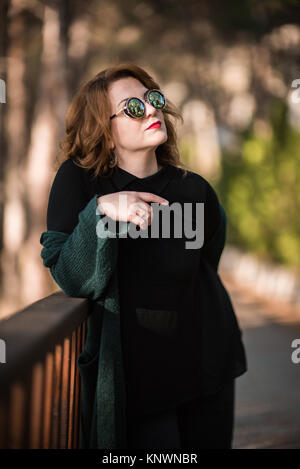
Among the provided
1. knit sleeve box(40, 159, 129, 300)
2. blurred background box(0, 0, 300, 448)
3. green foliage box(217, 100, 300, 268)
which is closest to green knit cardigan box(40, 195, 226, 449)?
knit sleeve box(40, 159, 129, 300)

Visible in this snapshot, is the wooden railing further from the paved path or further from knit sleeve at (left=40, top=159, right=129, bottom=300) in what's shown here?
the paved path

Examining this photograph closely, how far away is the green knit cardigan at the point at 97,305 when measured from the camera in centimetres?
196

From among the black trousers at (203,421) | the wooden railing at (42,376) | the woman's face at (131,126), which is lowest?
the black trousers at (203,421)

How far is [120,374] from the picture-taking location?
6.70ft

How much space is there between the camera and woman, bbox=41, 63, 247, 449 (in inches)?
79.4

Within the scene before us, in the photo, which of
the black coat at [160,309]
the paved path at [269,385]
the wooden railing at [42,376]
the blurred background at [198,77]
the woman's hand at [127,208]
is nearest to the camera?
the wooden railing at [42,376]

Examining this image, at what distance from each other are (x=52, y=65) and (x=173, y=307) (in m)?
8.94

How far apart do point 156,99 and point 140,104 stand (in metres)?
0.08

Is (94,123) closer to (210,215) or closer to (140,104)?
(140,104)

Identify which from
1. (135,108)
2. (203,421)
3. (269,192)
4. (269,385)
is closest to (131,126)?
(135,108)

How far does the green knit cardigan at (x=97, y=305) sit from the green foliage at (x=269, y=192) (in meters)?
8.70

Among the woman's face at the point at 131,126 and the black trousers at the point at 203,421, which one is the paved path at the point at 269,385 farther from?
the woman's face at the point at 131,126

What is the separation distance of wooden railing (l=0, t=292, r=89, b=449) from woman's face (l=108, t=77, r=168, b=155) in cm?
64

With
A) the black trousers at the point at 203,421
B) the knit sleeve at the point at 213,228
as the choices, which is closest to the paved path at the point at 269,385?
the black trousers at the point at 203,421
